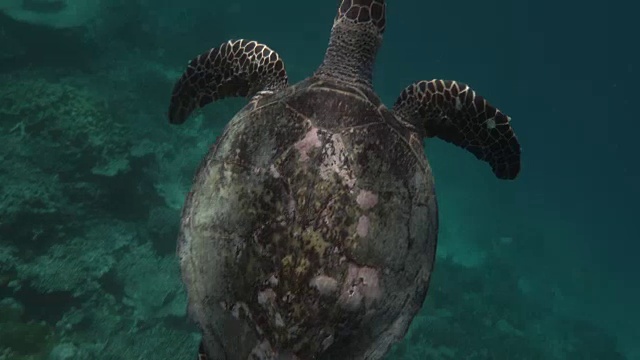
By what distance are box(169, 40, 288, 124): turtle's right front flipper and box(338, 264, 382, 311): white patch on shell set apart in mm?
2162

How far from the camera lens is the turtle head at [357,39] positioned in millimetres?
3533

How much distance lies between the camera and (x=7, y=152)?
10070mm

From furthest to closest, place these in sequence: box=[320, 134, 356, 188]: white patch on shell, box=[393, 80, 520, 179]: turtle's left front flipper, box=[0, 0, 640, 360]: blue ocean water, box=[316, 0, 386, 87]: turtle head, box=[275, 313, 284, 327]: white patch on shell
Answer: box=[0, 0, 640, 360]: blue ocean water, box=[393, 80, 520, 179]: turtle's left front flipper, box=[316, 0, 386, 87]: turtle head, box=[320, 134, 356, 188]: white patch on shell, box=[275, 313, 284, 327]: white patch on shell

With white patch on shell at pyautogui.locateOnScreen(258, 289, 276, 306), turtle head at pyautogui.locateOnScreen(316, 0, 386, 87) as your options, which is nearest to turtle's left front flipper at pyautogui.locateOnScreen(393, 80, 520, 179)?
turtle head at pyautogui.locateOnScreen(316, 0, 386, 87)

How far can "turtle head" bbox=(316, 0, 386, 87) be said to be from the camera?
353cm

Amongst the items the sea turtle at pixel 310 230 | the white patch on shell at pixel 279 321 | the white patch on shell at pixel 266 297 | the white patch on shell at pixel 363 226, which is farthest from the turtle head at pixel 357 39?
the white patch on shell at pixel 279 321

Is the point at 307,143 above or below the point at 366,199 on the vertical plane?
above

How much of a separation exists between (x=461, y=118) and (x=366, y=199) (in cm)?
213

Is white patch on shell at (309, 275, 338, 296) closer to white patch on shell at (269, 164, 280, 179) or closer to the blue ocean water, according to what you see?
white patch on shell at (269, 164, 280, 179)

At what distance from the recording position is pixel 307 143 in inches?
98.0

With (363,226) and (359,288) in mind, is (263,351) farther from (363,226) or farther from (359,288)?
(363,226)

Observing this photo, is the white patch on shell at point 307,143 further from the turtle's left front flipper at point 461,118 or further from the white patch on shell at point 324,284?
the turtle's left front flipper at point 461,118

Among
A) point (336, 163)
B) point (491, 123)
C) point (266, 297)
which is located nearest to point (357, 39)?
point (491, 123)

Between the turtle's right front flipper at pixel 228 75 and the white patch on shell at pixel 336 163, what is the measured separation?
1.62 metres
